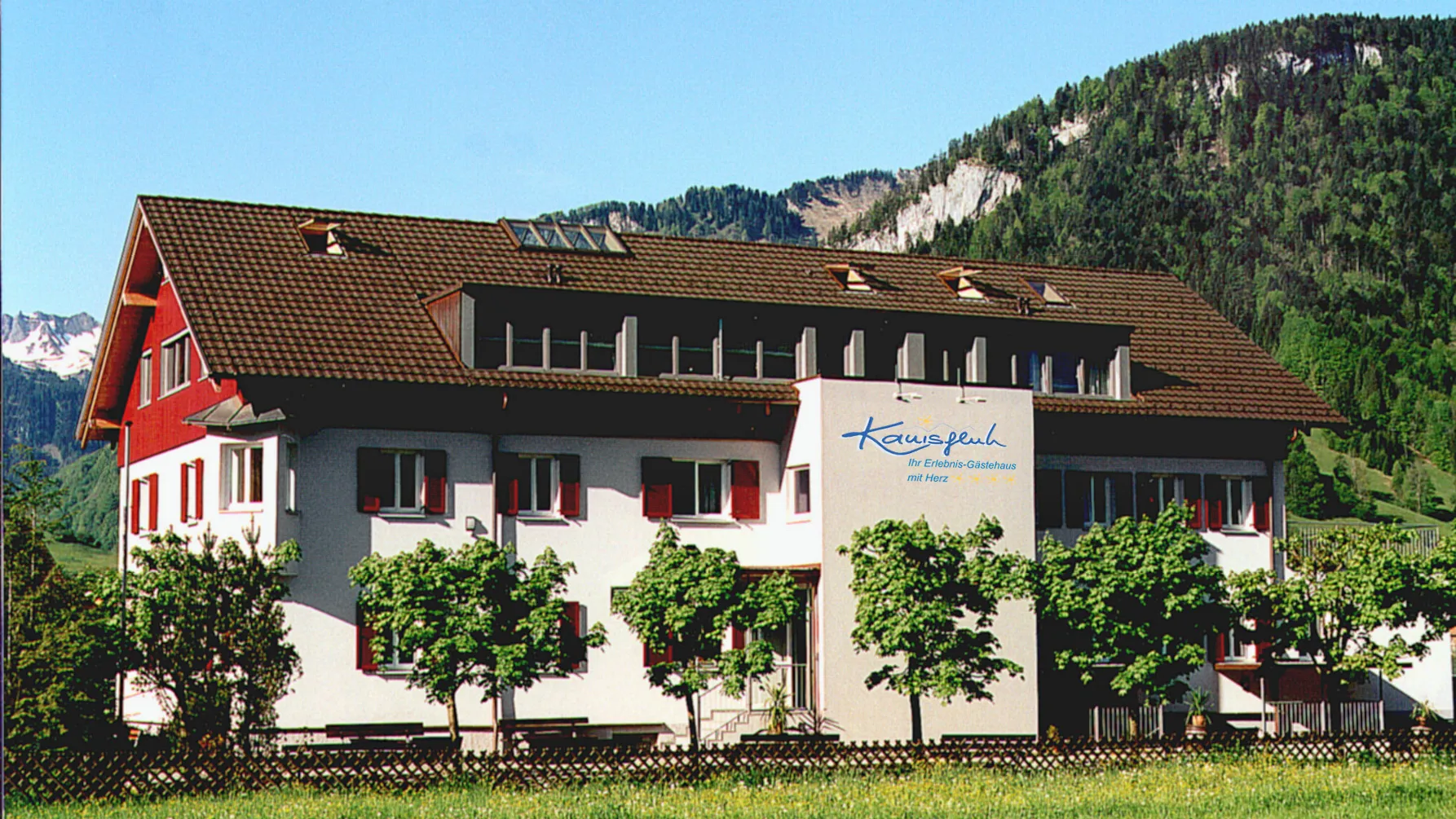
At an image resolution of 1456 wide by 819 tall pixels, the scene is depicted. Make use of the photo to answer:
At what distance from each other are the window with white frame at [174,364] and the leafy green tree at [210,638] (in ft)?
30.9

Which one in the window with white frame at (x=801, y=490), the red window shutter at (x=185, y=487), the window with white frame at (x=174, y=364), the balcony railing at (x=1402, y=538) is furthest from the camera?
the window with white frame at (x=174, y=364)

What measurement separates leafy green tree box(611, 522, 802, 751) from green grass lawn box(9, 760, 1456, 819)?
5.26 m

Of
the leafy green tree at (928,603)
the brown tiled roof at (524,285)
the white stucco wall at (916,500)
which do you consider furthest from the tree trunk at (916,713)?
the brown tiled roof at (524,285)

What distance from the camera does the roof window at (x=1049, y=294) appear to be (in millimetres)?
42656

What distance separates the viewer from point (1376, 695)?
41.7m

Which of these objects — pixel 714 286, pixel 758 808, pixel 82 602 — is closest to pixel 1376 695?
pixel 714 286

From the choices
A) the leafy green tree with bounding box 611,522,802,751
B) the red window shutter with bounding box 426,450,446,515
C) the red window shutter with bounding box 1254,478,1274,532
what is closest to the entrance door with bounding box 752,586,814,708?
the leafy green tree with bounding box 611,522,802,751

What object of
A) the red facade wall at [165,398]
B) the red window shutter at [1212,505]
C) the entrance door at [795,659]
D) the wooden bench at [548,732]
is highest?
the red facade wall at [165,398]

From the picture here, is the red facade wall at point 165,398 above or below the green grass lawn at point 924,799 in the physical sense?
above

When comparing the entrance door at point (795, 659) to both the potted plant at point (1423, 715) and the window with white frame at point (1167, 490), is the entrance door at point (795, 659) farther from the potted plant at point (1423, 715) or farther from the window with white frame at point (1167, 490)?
the potted plant at point (1423, 715)

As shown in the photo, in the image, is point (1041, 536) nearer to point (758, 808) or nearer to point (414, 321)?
point (414, 321)

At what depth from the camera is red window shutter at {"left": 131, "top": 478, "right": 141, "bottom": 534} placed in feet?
136

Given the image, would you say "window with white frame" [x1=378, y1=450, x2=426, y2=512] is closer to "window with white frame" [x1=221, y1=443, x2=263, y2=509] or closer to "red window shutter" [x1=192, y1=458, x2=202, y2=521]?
"window with white frame" [x1=221, y1=443, x2=263, y2=509]

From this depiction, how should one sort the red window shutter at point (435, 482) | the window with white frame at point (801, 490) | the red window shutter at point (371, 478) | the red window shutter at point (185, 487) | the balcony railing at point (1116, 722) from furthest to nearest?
the balcony railing at point (1116, 722) < the red window shutter at point (185, 487) < the window with white frame at point (801, 490) < the red window shutter at point (435, 482) < the red window shutter at point (371, 478)
